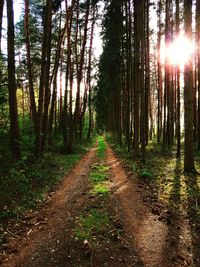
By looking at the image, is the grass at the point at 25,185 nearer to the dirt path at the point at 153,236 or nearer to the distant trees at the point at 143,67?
the dirt path at the point at 153,236

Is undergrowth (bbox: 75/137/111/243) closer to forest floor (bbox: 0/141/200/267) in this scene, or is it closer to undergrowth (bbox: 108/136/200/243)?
forest floor (bbox: 0/141/200/267)

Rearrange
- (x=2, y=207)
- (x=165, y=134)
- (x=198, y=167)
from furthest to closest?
(x=165, y=134) → (x=198, y=167) → (x=2, y=207)

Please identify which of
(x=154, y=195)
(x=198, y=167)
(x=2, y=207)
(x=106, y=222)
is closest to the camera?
(x=106, y=222)

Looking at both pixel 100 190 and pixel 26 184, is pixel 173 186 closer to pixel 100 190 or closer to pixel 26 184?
pixel 100 190

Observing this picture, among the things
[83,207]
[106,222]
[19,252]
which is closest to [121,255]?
[106,222]

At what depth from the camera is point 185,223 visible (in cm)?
668

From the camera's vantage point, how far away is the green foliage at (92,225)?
5.78 meters

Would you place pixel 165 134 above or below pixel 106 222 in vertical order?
above

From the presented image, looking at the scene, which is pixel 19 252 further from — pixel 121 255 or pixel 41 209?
pixel 41 209

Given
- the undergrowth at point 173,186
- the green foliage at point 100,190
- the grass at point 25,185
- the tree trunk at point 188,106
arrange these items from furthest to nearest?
the tree trunk at point 188,106
the green foliage at point 100,190
the undergrowth at point 173,186
the grass at point 25,185

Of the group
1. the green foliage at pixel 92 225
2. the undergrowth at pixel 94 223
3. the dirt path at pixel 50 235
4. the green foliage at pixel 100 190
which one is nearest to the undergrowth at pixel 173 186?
the green foliage at pixel 100 190

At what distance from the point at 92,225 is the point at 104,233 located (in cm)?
40

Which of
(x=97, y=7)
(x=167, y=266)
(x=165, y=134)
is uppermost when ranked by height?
(x=97, y=7)

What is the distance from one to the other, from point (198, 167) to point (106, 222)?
7.11 meters
